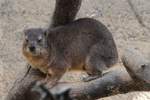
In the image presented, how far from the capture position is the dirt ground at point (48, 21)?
19.4 feet

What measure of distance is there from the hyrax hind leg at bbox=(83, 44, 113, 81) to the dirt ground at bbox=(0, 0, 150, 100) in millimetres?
1565

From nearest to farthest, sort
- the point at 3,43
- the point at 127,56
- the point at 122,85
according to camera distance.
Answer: the point at 127,56
the point at 122,85
the point at 3,43

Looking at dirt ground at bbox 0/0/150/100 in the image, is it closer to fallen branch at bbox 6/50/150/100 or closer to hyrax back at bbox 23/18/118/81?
hyrax back at bbox 23/18/118/81

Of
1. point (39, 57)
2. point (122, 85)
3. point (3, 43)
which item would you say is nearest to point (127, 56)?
point (122, 85)

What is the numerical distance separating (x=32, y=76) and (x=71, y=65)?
0.37 metres

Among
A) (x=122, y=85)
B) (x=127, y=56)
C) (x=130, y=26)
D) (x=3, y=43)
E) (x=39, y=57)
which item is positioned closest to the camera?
(x=127, y=56)

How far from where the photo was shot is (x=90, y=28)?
13.8ft

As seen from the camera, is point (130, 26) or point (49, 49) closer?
point (49, 49)

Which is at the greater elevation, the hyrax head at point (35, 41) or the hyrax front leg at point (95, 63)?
the hyrax head at point (35, 41)

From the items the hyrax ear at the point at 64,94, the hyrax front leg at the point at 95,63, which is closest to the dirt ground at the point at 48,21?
the hyrax front leg at the point at 95,63

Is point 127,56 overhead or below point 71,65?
overhead

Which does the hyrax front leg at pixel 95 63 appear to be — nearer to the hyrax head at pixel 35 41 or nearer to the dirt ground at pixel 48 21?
the hyrax head at pixel 35 41

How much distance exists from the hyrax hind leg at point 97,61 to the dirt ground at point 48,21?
61.6 inches

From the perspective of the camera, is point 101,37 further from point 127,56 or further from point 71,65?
point 127,56
